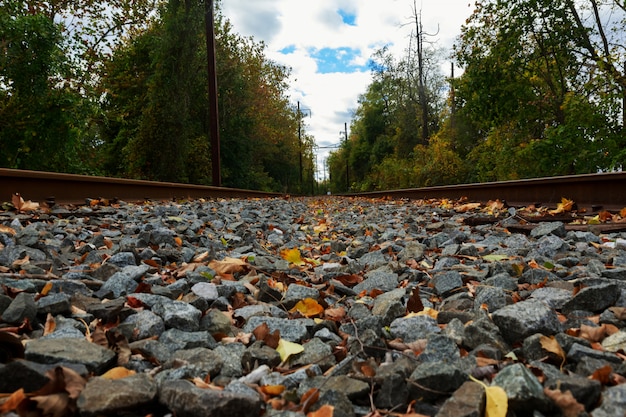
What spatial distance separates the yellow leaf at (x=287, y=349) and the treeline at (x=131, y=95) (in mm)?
11048

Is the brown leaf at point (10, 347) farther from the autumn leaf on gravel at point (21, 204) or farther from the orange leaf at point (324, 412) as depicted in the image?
the autumn leaf on gravel at point (21, 204)

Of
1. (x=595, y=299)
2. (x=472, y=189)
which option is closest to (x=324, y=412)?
(x=595, y=299)

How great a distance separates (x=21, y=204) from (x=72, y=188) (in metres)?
1.22

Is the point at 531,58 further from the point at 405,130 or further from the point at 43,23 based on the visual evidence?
the point at 405,130

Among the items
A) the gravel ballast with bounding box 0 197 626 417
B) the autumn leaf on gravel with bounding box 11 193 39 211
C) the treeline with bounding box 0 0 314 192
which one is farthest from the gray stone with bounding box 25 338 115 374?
the treeline with bounding box 0 0 314 192

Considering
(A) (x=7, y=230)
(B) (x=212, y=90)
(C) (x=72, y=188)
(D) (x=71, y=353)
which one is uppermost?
(B) (x=212, y=90)

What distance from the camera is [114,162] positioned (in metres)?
20.9

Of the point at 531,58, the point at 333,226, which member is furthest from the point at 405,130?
the point at 333,226

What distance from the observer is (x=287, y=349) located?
59.7 inches

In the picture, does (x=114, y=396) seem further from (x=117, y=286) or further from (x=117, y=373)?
(x=117, y=286)

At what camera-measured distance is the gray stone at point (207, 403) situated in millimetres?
1074

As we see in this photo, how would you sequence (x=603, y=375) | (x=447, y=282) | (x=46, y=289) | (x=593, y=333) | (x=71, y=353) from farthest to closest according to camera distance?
(x=447, y=282), (x=46, y=289), (x=593, y=333), (x=71, y=353), (x=603, y=375)

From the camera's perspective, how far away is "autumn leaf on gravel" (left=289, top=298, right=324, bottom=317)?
1.94 metres

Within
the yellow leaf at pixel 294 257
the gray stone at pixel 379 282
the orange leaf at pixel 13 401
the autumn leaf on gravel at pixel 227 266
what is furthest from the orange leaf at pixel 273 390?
the yellow leaf at pixel 294 257
